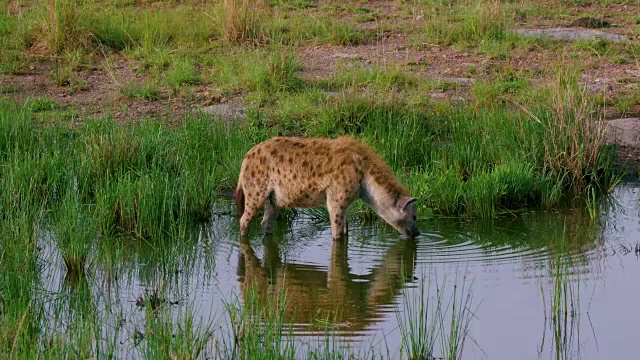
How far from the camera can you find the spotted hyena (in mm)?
7836

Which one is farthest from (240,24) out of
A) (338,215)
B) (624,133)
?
(338,215)

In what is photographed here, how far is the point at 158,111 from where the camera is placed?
435 inches

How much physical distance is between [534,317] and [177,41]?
775 centimetres

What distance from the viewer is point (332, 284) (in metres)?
6.89

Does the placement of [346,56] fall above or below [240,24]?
below

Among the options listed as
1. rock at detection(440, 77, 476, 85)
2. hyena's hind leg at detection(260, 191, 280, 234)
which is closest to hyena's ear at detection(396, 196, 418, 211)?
hyena's hind leg at detection(260, 191, 280, 234)

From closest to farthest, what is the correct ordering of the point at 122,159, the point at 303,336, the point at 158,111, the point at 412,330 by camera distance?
1. the point at 412,330
2. the point at 303,336
3. the point at 122,159
4. the point at 158,111

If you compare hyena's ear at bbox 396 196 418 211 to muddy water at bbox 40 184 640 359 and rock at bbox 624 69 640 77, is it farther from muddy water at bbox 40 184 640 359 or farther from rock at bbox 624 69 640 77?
rock at bbox 624 69 640 77

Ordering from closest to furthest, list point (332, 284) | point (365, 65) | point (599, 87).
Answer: point (332, 284) → point (599, 87) → point (365, 65)

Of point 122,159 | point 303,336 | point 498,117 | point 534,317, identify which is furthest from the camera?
point 498,117

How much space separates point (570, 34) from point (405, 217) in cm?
606

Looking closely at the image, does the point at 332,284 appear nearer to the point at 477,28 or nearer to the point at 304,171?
the point at 304,171

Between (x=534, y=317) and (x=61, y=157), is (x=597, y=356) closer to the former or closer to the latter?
(x=534, y=317)

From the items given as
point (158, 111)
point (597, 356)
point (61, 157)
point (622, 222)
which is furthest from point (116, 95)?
point (597, 356)
